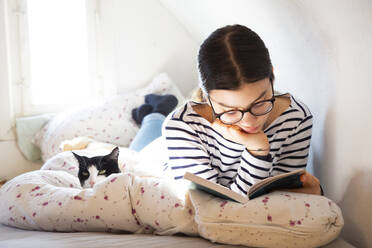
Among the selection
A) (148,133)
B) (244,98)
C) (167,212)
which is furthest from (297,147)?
(148,133)

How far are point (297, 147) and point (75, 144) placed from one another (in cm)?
116

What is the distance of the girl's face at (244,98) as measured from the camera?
877mm

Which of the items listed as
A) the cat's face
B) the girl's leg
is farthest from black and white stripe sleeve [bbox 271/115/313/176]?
the girl's leg

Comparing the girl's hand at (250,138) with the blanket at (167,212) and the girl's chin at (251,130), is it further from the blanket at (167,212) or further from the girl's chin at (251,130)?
the blanket at (167,212)

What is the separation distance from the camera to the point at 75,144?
1.86 metres

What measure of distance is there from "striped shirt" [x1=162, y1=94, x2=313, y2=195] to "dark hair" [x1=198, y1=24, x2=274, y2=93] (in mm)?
221

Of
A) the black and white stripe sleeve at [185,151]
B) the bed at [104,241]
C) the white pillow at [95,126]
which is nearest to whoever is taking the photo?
the bed at [104,241]

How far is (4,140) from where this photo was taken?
7.00ft

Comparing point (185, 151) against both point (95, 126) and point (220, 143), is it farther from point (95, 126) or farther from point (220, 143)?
point (95, 126)

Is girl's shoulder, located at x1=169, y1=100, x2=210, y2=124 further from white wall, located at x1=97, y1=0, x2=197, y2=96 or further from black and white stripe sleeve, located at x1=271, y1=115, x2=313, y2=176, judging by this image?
white wall, located at x1=97, y1=0, x2=197, y2=96

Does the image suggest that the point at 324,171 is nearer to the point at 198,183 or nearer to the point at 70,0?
the point at 198,183

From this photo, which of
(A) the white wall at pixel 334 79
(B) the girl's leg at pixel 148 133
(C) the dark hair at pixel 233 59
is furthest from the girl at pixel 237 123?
(B) the girl's leg at pixel 148 133

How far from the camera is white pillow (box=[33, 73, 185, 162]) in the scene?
6.72 feet

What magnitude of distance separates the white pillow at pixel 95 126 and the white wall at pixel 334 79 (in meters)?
0.97
